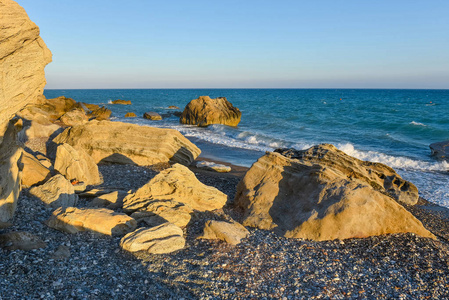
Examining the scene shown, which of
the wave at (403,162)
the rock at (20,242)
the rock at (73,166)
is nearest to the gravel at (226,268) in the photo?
the rock at (20,242)

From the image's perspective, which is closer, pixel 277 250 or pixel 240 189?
pixel 277 250

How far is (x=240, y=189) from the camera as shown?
36.5 ft

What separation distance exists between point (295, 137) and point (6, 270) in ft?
93.0

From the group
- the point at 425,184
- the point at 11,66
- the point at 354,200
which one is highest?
the point at 11,66

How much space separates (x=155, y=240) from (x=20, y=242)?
2712mm

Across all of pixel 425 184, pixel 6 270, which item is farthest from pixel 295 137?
pixel 6 270

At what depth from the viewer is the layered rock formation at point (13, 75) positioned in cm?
718

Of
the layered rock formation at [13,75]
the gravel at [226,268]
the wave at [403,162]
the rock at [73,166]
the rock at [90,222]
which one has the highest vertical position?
the layered rock formation at [13,75]

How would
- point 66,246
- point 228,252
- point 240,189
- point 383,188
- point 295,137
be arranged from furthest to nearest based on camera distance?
point 295,137, point 383,188, point 240,189, point 228,252, point 66,246

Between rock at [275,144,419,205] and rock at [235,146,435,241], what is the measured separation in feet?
→ 6.70

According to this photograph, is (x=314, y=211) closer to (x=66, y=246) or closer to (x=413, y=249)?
(x=413, y=249)

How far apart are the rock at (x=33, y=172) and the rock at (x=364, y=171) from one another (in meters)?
8.85

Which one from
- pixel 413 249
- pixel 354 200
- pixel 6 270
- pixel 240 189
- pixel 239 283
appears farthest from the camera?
pixel 240 189

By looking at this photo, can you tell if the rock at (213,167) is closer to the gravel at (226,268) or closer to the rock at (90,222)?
the gravel at (226,268)
